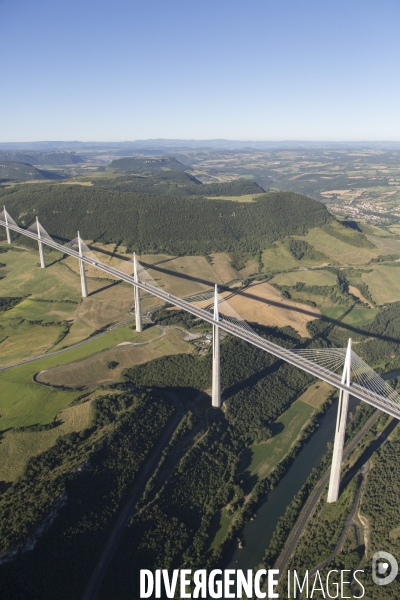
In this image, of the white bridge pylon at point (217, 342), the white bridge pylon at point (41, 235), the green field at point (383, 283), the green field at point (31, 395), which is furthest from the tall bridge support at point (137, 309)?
the green field at point (383, 283)

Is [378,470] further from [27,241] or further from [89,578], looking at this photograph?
[27,241]

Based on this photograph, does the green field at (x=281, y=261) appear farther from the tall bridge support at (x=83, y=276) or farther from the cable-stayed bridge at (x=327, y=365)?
the tall bridge support at (x=83, y=276)

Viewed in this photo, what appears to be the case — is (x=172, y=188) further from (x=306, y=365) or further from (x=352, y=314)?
(x=306, y=365)

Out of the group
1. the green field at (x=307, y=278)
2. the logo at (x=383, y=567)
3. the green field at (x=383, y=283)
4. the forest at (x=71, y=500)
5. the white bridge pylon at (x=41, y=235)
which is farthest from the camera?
the white bridge pylon at (x=41, y=235)

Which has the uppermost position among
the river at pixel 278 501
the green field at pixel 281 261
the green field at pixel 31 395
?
the green field at pixel 281 261

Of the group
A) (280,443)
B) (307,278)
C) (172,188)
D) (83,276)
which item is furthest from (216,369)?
(172,188)

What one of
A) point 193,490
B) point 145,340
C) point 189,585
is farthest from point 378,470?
point 145,340
